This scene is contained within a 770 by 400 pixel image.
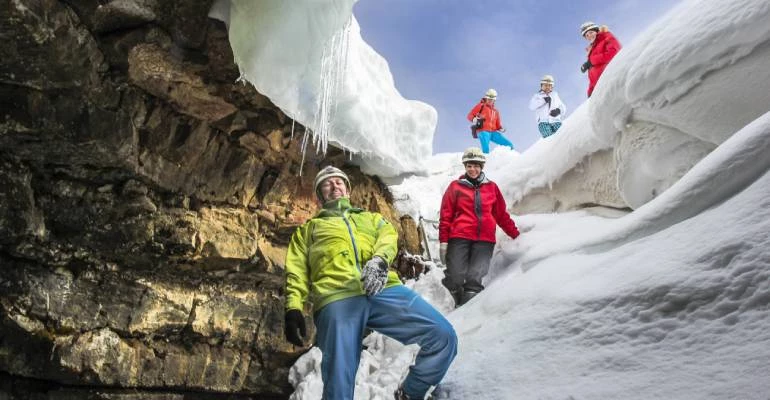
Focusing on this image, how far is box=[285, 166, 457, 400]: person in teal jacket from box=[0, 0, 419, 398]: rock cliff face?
1.95 meters

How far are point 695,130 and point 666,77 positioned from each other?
49cm

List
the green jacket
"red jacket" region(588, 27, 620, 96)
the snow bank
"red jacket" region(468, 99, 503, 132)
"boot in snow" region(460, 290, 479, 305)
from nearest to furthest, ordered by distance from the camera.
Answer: the green jacket → the snow bank → "boot in snow" region(460, 290, 479, 305) → "red jacket" region(588, 27, 620, 96) → "red jacket" region(468, 99, 503, 132)

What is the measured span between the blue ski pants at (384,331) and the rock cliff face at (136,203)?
2.19 meters

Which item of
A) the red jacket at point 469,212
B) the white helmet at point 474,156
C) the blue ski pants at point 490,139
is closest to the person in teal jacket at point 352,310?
the red jacket at point 469,212

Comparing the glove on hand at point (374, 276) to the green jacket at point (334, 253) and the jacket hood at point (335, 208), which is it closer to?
the green jacket at point (334, 253)

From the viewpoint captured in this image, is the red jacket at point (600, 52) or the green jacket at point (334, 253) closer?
the green jacket at point (334, 253)

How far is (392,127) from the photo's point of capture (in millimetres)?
5969

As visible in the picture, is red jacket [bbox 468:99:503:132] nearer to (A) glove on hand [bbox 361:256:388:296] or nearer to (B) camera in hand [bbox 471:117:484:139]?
(B) camera in hand [bbox 471:117:484:139]

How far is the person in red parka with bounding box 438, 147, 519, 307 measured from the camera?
16.0ft

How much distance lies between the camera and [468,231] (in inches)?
191

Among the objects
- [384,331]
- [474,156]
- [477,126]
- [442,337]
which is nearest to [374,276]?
[384,331]

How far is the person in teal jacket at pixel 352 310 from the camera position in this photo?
9.16ft

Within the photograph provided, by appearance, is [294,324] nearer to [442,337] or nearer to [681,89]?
[442,337]

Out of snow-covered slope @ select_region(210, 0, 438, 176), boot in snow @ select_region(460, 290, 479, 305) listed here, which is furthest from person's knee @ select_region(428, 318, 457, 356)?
snow-covered slope @ select_region(210, 0, 438, 176)
